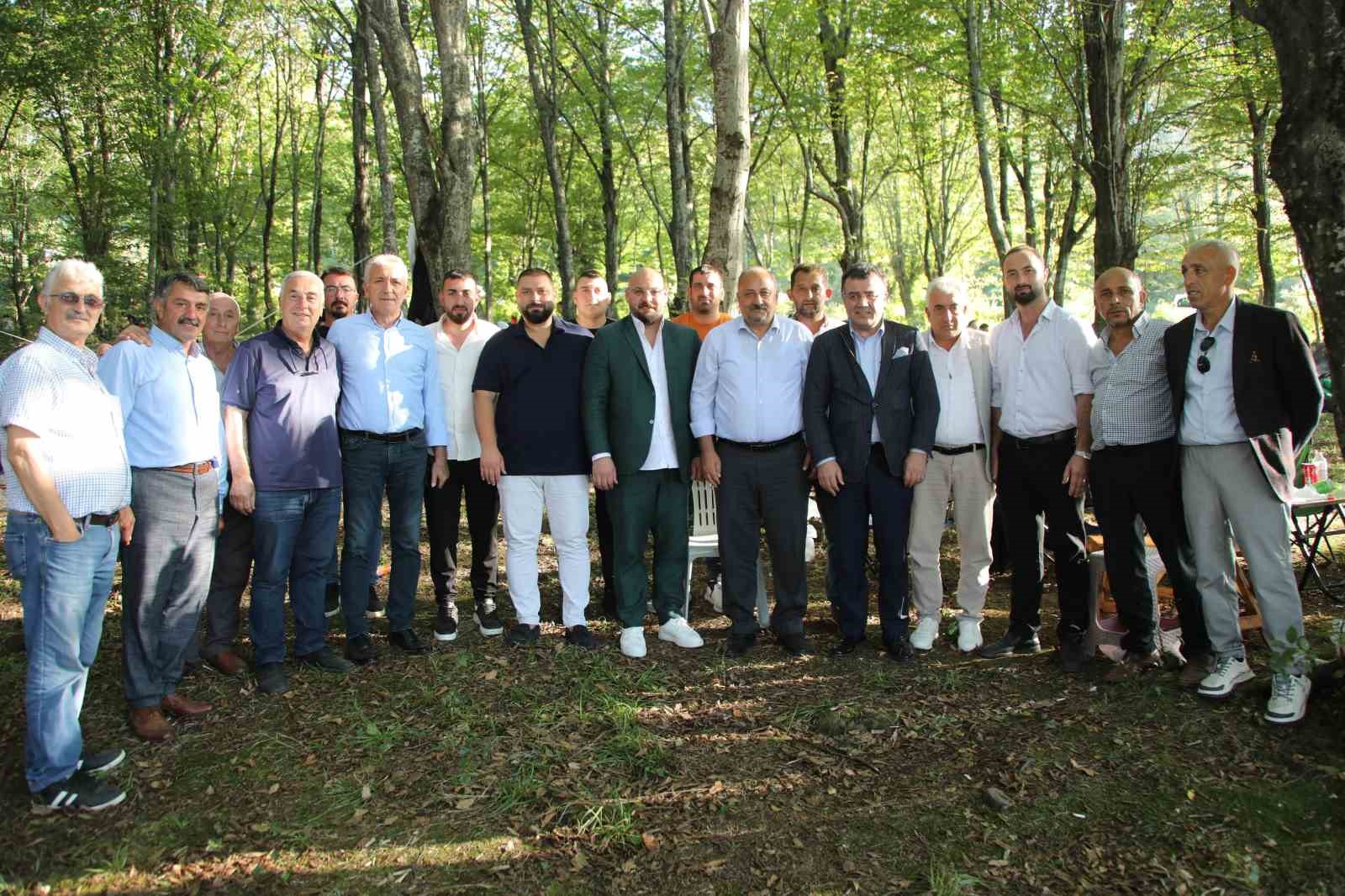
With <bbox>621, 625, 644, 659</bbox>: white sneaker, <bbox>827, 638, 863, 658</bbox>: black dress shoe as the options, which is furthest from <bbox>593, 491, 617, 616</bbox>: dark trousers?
<bbox>827, 638, 863, 658</bbox>: black dress shoe

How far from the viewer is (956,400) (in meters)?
4.62

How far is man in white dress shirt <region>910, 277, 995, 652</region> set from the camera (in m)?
4.61

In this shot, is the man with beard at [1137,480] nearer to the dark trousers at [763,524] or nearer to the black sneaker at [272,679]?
the dark trousers at [763,524]

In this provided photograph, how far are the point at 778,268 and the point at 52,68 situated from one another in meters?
28.0

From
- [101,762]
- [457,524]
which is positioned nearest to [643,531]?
[457,524]

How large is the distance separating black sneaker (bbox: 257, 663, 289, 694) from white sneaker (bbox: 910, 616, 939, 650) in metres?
3.47

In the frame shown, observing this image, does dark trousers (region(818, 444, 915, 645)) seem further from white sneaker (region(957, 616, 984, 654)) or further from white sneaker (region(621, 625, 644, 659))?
white sneaker (region(621, 625, 644, 659))

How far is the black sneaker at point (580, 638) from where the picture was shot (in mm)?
4797

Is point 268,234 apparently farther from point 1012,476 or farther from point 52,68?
point 1012,476

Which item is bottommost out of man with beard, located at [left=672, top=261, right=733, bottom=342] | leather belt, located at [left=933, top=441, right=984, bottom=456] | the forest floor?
the forest floor

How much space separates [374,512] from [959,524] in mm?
3373

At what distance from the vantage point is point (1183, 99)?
48.6ft

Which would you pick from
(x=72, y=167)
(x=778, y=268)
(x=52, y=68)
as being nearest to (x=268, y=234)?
(x=72, y=167)

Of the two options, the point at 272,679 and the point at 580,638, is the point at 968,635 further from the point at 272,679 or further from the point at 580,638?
the point at 272,679
